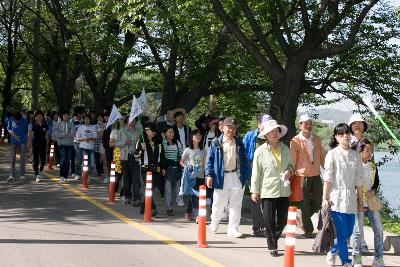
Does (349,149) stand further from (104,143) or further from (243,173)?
(104,143)

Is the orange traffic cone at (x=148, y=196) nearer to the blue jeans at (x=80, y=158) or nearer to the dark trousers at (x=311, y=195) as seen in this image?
the dark trousers at (x=311, y=195)

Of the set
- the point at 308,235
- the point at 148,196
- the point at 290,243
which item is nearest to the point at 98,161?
the point at 148,196

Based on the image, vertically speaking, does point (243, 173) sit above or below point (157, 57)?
below

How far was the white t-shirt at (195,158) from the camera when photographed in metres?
11.7

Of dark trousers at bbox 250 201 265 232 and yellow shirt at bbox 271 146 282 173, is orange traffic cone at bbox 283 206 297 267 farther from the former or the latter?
dark trousers at bbox 250 201 265 232

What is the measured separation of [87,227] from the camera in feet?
34.5

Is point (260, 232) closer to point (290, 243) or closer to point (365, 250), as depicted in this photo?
point (365, 250)

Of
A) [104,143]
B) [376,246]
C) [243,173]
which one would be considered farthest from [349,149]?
[104,143]

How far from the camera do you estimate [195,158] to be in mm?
11750

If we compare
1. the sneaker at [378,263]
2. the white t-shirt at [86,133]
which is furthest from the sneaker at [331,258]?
the white t-shirt at [86,133]

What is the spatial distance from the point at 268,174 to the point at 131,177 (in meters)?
5.34

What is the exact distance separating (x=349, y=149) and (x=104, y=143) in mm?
10297

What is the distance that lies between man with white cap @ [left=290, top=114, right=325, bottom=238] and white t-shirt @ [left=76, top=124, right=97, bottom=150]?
30.4 feet

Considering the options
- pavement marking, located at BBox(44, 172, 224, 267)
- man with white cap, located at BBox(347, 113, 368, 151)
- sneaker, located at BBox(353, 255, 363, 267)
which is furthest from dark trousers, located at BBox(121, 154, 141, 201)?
sneaker, located at BBox(353, 255, 363, 267)
